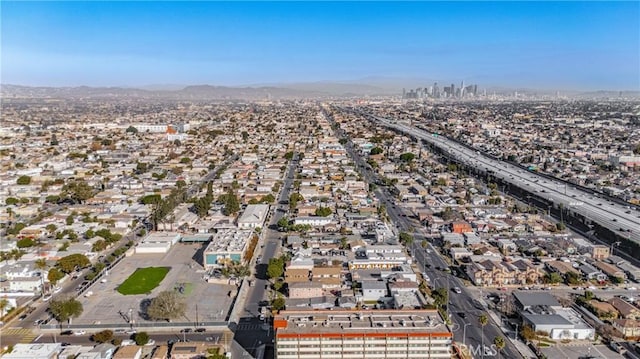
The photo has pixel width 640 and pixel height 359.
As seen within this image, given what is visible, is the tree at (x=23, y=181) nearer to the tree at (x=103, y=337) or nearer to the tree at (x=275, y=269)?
the tree at (x=275, y=269)

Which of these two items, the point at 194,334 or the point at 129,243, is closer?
the point at 194,334

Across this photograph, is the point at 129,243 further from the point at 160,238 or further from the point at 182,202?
the point at 182,202

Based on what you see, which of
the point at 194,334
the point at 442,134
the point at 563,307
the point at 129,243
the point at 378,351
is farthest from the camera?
the point at 442,134

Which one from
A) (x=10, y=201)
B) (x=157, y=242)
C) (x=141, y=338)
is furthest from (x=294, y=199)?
(x=10, y=201)

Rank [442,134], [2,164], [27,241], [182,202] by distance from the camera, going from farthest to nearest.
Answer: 1. [442,134]
2. [2,164]
3. [182,202]
4. [27,241]

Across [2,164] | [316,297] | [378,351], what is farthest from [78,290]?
[2,164]

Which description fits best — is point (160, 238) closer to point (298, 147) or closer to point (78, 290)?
point (78, 290)
